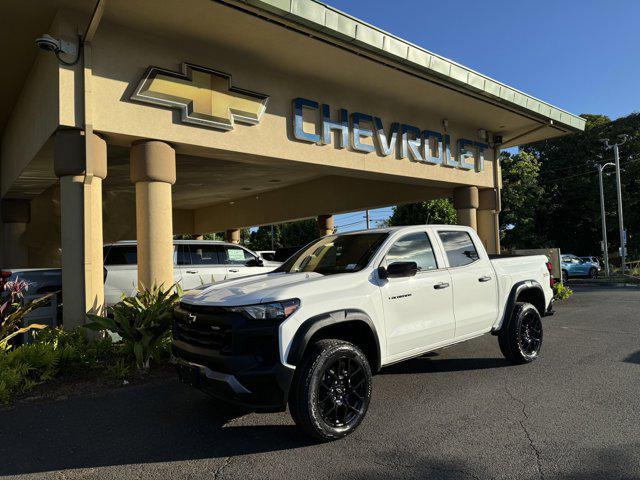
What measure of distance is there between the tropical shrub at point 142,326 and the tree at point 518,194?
27418 mm

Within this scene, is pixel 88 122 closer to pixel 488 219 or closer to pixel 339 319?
pixel 339 319

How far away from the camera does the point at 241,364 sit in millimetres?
3682

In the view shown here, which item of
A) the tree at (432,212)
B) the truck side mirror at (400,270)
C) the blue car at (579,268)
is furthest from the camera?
the blue car at (579,268)

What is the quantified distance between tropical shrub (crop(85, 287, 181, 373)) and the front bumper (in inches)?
90.3

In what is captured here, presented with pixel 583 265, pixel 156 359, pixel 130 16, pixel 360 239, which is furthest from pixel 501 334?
pixel 583 265

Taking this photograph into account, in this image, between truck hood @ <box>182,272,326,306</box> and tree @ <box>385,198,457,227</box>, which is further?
tree @ <box>385,198,457,227</box>

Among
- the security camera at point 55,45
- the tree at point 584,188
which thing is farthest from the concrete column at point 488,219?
the tree at point 584,188

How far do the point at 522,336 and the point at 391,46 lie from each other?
566 centimetres

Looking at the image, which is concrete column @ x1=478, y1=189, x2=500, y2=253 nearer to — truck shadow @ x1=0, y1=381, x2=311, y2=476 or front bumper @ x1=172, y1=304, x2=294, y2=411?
truck shadow @ x1=0, y1=381, x2=311, y2=476

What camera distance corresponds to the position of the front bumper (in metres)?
3.63

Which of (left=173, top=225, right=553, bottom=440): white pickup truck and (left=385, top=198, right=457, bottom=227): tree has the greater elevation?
(left=385, top=198, right=457, bottom=227): tree

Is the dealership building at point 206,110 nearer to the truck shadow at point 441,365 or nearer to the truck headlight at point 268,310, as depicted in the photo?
the truck shadow at point 441,365

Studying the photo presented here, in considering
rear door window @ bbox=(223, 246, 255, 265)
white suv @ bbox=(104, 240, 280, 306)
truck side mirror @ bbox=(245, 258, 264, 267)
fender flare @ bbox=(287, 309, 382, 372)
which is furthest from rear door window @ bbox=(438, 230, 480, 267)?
rear door window @ bbox=(223, 246, 255, 265)

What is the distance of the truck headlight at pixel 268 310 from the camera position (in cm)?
379
